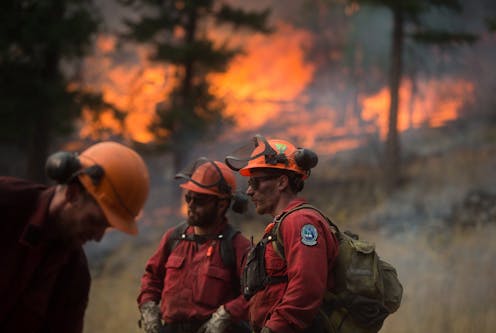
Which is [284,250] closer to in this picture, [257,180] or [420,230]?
[257,180]

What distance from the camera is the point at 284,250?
344cm

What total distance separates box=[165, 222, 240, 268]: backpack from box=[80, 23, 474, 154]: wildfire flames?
65.3 ft

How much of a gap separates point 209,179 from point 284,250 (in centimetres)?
140

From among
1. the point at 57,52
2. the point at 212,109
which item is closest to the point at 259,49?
the point at 212,109

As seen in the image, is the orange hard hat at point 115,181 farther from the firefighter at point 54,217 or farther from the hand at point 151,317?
the hand at point 151,317

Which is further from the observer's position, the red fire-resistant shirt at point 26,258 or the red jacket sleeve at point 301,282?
the red jacket sleeve at point 301,282

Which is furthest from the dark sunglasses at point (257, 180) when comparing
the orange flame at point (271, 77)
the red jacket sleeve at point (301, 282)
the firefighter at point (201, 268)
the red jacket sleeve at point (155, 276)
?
the orange flame at point (271, 77)

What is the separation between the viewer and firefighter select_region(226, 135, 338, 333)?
3205mm

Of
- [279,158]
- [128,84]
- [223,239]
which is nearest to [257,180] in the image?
[279,158]

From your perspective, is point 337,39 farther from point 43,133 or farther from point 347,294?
point 347,294

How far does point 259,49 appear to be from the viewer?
32.6 m

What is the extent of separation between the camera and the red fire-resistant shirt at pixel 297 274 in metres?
3.19

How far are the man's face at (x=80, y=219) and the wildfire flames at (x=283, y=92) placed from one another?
72.1 feet

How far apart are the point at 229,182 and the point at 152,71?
26035mm
